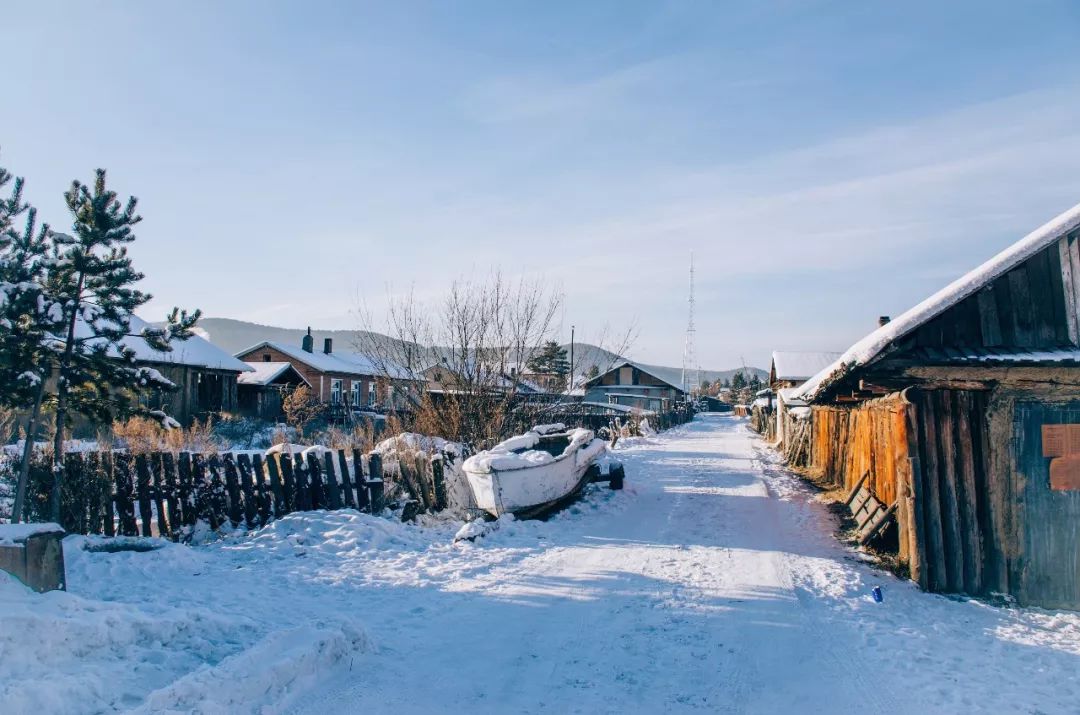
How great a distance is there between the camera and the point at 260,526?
1013 cm

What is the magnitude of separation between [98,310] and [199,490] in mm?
3048

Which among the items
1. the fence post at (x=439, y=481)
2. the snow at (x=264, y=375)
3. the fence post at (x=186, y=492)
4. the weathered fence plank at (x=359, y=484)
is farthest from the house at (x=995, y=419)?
the snow at (x=264, y=375)

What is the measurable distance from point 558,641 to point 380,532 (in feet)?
14.7

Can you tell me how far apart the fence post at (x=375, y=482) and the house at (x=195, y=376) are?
19300 mm

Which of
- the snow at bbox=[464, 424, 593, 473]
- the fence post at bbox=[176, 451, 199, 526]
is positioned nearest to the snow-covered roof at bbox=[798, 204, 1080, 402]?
the snow at bbox=[464, 424, 593, 473]

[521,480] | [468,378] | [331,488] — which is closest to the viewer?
[331,488]

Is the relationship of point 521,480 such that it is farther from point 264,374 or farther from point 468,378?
point 264,374

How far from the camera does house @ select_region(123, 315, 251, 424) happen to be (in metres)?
27.7

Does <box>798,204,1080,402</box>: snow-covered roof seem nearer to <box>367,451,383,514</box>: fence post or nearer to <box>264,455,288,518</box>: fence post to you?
<box>367,451,383,514</box>: fence post

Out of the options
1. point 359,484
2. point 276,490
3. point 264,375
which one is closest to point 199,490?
point 276,490

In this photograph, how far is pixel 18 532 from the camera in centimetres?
512

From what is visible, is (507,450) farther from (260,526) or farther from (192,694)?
(192,694)

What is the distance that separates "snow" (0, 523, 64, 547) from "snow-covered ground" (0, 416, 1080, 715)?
1.46ft

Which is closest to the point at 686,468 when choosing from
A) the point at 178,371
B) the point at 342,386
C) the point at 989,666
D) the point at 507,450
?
the point at 507,450
